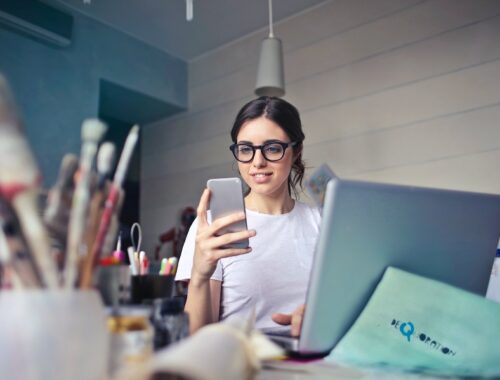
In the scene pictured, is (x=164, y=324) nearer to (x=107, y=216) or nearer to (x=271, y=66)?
(x=107, y=216)

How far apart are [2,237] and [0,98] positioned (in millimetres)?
128

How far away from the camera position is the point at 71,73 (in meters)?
3.04

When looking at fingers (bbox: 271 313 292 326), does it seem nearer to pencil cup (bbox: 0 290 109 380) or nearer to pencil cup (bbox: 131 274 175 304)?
Result: pencil cup (bbox: 131 274 175 304)

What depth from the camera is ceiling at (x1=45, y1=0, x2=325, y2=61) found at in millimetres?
3033

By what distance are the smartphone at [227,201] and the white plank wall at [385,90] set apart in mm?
1807

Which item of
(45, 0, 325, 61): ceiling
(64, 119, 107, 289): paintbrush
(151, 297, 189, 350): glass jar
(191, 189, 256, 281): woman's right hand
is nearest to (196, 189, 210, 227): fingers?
(191, 189, 256, 281): woman's right hand

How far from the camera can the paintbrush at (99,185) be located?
484 mm

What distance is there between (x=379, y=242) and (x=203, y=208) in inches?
14.8

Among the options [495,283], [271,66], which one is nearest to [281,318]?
[495,283]

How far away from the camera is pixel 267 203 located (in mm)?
1531

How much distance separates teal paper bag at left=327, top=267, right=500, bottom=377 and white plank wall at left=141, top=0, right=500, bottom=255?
1803 millimetres

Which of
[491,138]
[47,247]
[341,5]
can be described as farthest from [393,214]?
[341,5]

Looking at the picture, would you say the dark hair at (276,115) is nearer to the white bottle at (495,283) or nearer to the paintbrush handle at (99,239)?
the white bottle at (495,283)

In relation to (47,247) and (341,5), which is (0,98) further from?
(341,5)
